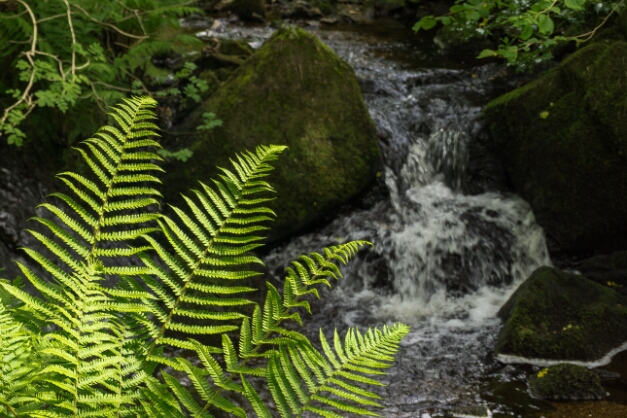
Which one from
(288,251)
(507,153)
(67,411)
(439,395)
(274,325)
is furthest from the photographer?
(507,153)

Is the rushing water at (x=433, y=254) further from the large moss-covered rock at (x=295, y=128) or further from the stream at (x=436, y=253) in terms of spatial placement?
the large moss-covered rock at (x=295, y=128)

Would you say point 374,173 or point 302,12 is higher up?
point 302,12

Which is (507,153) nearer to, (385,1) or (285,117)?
(285,117)

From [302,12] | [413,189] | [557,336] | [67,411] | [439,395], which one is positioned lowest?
[439,395]

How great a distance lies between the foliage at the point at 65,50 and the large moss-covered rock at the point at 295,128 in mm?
1087

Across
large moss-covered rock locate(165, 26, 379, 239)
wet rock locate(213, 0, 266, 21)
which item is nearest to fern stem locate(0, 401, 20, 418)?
large moss-covered rock locate(165, 26, 379, 239)

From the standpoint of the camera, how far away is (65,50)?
5.08m

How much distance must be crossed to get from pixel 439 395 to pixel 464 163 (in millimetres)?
3720

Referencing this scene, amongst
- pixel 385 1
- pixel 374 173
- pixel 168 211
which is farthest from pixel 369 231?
pixel 385 1

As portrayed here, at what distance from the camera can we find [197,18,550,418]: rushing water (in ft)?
15.6

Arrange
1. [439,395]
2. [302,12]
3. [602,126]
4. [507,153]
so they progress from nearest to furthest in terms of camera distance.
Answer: [439,395], [602,126], [507,153], [302,12]

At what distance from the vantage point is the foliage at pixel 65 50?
455cm

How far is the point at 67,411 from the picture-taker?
3.95 ft

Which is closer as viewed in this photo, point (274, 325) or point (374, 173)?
point (274, 325)
